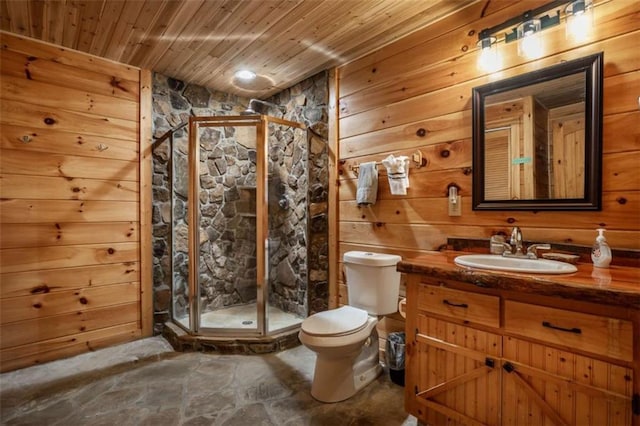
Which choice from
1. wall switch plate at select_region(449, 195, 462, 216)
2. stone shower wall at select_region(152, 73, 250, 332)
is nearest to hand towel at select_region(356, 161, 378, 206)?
wall switch plate at select_region(449, 195, 462, 216)

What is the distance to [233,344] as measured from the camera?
8.05ft

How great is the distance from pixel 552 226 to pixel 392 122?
117cm

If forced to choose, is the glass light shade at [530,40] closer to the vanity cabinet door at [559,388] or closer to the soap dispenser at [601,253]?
the soap dispenser at [601,253]

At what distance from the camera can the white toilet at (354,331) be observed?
179 centimetres

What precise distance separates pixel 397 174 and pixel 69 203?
2462mm

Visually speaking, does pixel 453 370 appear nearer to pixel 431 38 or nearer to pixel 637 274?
pixel 637 274

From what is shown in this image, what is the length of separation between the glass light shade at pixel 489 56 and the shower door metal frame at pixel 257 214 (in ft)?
4.81

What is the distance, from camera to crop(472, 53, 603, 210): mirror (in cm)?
148

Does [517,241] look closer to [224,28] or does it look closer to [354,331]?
[354,331]

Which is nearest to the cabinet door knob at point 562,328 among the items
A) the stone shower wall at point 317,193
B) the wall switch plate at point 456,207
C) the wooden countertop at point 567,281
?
the wooden countertop at point 567,281

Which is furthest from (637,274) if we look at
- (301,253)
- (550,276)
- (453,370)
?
(301,253)

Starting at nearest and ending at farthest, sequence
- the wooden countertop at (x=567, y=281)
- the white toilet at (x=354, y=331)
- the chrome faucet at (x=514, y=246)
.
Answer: the wooden countertop at (x=567, y=281) < the chrome faucet at (x=514, y=246) < the white toilet at (x=354, y=331)

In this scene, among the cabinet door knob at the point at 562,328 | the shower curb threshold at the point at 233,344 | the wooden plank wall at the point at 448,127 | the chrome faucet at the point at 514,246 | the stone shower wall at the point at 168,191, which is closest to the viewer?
the cabinet door knob at the point at 562,328

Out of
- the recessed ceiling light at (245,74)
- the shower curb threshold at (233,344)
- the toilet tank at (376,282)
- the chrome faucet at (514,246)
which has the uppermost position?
the recessed ceiling light at (245,74)
